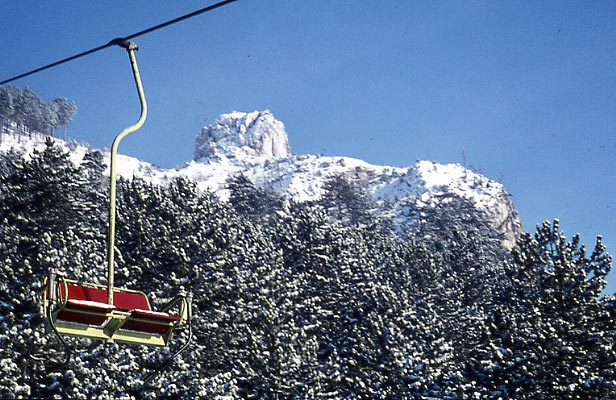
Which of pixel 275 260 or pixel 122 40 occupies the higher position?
pixel 275 260

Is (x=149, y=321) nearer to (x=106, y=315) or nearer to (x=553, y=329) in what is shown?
(x=106, y=315)

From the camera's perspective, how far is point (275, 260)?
191 ft

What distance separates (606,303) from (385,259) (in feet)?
123

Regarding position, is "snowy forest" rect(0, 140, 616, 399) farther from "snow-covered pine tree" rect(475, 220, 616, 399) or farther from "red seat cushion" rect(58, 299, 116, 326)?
"red seat cushion" rect(58, 299, 116, 326)

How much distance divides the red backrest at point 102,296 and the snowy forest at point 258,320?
775 inches

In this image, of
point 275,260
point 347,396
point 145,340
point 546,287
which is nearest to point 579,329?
point 546,287

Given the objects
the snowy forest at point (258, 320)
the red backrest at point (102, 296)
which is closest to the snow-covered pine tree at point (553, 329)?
the snowy forest at point (258, 320)

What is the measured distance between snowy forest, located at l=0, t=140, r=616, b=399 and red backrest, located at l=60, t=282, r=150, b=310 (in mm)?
19674

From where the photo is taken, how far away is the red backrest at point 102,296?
42.8 feet

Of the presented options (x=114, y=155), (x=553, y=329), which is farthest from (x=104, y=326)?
(x=553, y=329)

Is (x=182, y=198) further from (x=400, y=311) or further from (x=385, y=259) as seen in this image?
(x=385, y=259)

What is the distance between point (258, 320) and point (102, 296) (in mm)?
36963

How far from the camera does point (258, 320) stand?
49938mm

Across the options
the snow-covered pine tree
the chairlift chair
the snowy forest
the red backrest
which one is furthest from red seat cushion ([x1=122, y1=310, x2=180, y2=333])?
the snow-covered pine tree
